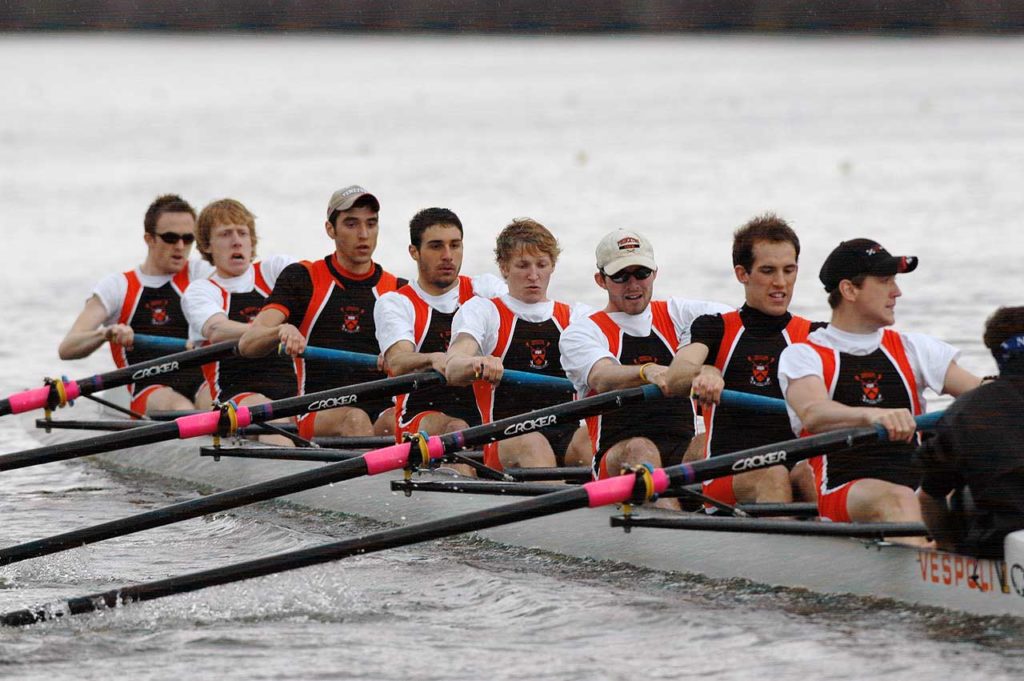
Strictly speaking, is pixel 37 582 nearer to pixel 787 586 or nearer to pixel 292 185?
pixel 787 586

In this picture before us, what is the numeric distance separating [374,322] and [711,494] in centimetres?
249

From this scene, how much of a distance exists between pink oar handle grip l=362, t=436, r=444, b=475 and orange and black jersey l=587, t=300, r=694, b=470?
0.72 metres

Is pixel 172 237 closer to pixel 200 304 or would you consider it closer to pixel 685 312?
pixel 200 304

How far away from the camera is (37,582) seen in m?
7.27

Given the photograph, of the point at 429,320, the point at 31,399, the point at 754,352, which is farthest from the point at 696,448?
the point at 31,399

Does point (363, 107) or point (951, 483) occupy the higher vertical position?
point (363, 107)

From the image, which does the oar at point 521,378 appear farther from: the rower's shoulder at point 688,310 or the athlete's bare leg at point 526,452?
the rower's shoulder at point 688,310

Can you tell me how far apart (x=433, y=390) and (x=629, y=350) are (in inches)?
52.4

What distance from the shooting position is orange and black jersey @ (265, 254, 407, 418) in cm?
874

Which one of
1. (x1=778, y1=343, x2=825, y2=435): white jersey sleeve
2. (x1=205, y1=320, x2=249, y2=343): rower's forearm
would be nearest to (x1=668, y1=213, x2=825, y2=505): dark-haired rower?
(x1=778, y1=343, x2=825, y2=435): white jersey sleeve

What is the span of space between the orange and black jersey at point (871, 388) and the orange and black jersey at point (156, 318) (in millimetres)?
5015

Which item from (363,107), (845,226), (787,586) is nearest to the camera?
(787,586)

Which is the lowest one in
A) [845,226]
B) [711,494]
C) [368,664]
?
[368,664]

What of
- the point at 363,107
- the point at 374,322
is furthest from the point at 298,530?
the point at 363,107
